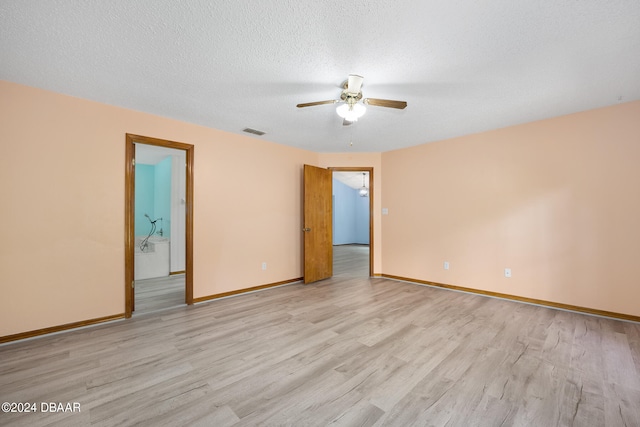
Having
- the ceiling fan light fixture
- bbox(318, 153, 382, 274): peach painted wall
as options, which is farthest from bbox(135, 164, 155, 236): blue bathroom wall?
the ceiling fan light fixture

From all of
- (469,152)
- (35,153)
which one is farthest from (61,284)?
(469,152)

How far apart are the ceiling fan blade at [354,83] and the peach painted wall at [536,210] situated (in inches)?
102

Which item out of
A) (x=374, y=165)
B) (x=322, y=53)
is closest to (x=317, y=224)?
(x=374, y=165)

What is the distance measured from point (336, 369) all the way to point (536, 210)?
129 inches

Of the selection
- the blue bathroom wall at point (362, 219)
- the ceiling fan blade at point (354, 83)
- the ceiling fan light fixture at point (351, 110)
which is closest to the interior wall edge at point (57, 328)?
the ceiling fan light fixture at point (351, 110)

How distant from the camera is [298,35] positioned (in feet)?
5.84

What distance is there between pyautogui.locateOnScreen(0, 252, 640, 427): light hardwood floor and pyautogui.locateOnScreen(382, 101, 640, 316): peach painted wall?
537 millimetres

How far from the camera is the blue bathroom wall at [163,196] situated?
5.55 metres

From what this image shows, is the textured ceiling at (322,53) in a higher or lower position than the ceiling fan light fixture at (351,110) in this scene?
higher

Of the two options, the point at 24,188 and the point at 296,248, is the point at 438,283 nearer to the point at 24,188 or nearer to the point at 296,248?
the point at 296,248

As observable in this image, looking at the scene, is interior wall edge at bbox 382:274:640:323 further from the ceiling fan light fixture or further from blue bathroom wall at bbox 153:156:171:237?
blue bathroom wall at bbox 153:156:171:237

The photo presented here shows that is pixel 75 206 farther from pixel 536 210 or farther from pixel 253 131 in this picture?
pixel 536 210

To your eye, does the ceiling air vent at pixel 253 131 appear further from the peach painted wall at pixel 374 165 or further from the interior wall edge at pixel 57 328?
the interior wall edge at pixel 57 328

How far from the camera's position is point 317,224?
4754mm
